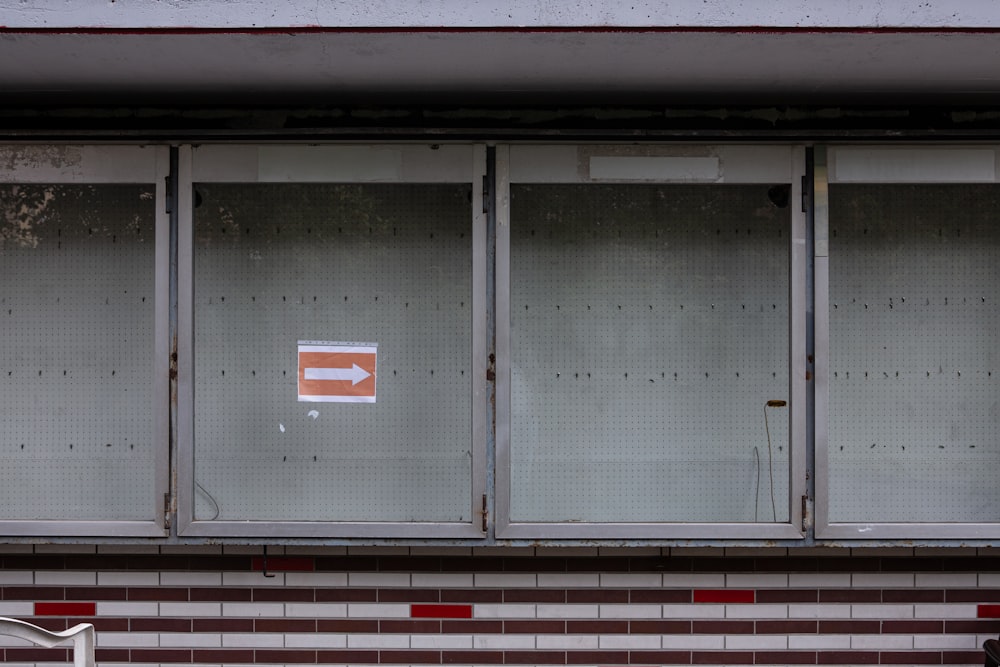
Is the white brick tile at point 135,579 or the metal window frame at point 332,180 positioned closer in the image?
the metal window frame at point 332,180

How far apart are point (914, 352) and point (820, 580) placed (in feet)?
3.88

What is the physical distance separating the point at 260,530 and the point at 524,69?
91.9 inches

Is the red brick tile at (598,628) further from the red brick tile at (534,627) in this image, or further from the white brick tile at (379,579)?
the white brick tile at (379,579)

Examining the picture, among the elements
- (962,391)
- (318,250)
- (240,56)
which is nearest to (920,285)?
(962,391)

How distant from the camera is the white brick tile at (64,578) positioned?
3707mm

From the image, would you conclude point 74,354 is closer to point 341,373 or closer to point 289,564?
point 341,373

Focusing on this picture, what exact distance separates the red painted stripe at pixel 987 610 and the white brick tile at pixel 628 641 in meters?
1.53

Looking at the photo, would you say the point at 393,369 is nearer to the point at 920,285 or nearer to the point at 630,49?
the point at 630,49

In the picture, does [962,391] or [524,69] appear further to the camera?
[962,391]

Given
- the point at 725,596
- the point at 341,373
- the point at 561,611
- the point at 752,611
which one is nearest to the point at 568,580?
the point at 561,611

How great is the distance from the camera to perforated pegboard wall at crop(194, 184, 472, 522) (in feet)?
12.1

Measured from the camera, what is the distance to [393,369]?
12.2ft

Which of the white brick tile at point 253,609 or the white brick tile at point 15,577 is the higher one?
the white brick tile at point 15,577

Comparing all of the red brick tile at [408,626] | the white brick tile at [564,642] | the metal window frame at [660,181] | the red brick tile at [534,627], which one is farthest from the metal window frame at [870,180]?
the red brick tile at [408,626]
